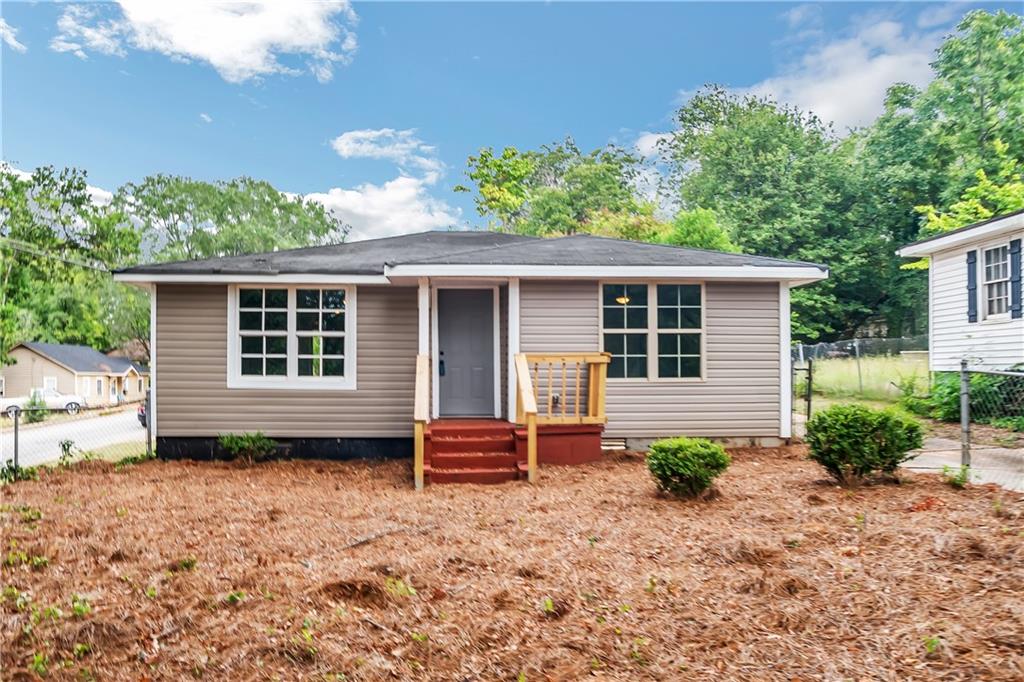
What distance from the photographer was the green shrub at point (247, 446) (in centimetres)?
861

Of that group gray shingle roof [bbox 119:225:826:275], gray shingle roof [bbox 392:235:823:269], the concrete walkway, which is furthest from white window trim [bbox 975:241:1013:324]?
gray shingle roof [bbox 392:235:823:269]

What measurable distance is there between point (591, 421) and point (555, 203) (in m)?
21.4

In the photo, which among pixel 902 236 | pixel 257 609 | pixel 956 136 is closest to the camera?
pixel 257 609

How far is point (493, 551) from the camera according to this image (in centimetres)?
424

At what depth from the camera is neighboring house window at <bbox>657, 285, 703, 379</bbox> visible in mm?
8836

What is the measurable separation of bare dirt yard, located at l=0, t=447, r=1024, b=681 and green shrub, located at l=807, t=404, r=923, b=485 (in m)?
0.23

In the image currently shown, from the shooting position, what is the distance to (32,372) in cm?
2434

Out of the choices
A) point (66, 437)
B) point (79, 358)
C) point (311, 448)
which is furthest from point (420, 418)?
point (79, 358)

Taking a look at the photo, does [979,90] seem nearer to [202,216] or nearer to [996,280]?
[996,280]

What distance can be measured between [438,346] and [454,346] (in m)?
0.24

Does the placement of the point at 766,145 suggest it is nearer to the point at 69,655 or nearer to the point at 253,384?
the point at 253,384

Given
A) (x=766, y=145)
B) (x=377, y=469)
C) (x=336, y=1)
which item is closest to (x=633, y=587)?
(x=377, y=469)

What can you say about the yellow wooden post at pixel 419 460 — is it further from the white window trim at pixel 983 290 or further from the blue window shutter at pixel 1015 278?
the white window trim at pixel 983 290

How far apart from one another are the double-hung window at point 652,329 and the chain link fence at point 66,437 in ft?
22.1
